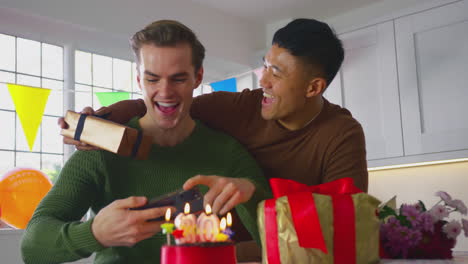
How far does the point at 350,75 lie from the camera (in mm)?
3803

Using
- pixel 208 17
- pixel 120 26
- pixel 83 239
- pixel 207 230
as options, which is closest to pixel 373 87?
pixel 208 17

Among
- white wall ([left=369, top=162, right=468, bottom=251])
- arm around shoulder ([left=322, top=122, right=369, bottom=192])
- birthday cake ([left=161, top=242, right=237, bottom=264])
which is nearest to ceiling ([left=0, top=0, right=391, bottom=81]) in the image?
white wall ([left=369, top=162, right=468, bottom=251])

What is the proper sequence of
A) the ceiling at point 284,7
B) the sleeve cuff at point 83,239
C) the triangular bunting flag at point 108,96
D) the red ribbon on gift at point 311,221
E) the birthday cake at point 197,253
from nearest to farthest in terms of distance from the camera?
1. the birthday cake at point 197,253
2. the red ribbon on gift at point 311,221
3. the sleeve cuff at point 83,239
4. the triangular bunting flag at point 108,96
5. the ceiling at point 284,7

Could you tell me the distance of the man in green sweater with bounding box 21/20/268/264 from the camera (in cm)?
127

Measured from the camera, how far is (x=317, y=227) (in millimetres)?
886

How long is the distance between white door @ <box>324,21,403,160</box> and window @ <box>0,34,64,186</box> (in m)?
1.90

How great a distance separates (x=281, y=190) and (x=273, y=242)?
0.09m

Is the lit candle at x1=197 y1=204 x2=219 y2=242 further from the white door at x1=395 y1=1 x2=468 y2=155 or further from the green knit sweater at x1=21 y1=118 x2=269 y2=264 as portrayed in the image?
the white door at x1=395 y1=1 x2=468 y2=155

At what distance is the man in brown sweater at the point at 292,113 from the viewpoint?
5.22 feet

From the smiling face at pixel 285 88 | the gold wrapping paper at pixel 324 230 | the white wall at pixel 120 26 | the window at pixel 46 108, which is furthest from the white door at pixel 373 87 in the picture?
the gold wrapping paper at pixel 324 230

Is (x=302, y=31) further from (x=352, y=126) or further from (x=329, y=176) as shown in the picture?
(x=329, y=176)

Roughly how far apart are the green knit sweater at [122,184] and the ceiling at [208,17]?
184 cm

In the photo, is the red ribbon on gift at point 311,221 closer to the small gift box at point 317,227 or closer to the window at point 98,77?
the small gift box at point 317,227

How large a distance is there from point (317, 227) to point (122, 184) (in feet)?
2.35
